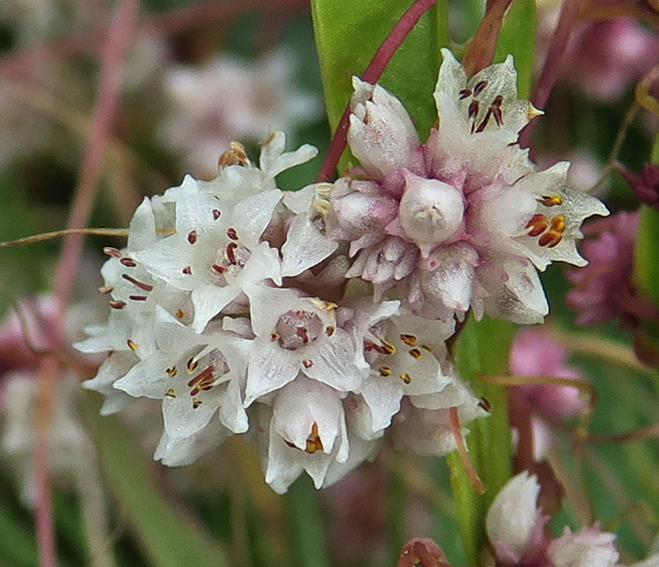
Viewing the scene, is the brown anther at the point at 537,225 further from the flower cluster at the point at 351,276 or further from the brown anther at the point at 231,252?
the brown anther at the point at 231,252

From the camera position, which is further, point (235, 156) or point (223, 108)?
point (223, 108)

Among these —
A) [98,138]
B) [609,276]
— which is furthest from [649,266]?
[98,138]

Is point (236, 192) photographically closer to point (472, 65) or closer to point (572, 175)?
point (472, 65)

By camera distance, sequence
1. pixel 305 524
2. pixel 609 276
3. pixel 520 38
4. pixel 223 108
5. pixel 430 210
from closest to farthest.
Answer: pixel 430 210 → pixel 520 38 → pixel 609 276 → pixel 305 524 → pixel 223 108

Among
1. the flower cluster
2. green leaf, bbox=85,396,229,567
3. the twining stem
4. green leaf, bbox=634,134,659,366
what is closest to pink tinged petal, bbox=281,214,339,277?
the flower cluster

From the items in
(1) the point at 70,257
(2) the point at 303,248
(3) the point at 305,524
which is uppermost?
(2) the point at 303,248

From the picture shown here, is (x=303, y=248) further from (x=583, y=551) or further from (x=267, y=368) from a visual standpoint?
(x=583, y=551)

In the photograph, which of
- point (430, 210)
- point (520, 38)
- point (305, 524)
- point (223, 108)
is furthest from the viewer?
point (223, 108)

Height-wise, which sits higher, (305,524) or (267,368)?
(267,368)
